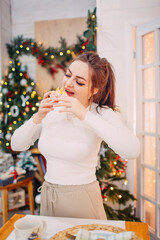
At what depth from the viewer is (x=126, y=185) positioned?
8.19ft

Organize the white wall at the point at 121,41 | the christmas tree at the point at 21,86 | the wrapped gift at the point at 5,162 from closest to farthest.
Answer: the white wall at the point at 121,41 < the wrapped gift at the point at 5,162 < the christmas tree at the point at 21,86

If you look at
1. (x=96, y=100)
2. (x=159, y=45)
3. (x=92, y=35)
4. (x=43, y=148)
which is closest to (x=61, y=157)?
(x=43, y=148)

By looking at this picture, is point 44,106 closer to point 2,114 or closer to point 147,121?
point 147,121

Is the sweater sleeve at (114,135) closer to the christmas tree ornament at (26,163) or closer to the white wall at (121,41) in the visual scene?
the white wall at (121,41)

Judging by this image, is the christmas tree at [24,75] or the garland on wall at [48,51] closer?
the christmas tree at [24,75]

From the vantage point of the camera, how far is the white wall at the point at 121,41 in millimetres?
2402

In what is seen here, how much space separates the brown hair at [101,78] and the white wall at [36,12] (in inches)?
99.8

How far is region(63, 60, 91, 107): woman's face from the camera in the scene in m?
1.09

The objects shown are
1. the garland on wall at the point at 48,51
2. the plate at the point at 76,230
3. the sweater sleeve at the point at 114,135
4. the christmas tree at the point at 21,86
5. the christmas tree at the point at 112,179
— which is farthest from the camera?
the garland on wall at the point at 48,51

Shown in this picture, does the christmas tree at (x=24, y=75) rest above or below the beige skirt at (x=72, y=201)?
above

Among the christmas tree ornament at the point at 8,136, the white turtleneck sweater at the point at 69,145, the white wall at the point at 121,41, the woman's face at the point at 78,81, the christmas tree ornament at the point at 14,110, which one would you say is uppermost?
the white wall at the point at 121,41

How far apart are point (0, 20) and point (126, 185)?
3.12m

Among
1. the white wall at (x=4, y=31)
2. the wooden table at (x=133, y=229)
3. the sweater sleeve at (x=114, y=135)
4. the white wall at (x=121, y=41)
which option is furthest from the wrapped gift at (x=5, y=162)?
the sweater sleeve at (x=114, y=135)

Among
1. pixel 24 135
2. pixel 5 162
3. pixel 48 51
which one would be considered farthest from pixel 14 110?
pixel 24 135
